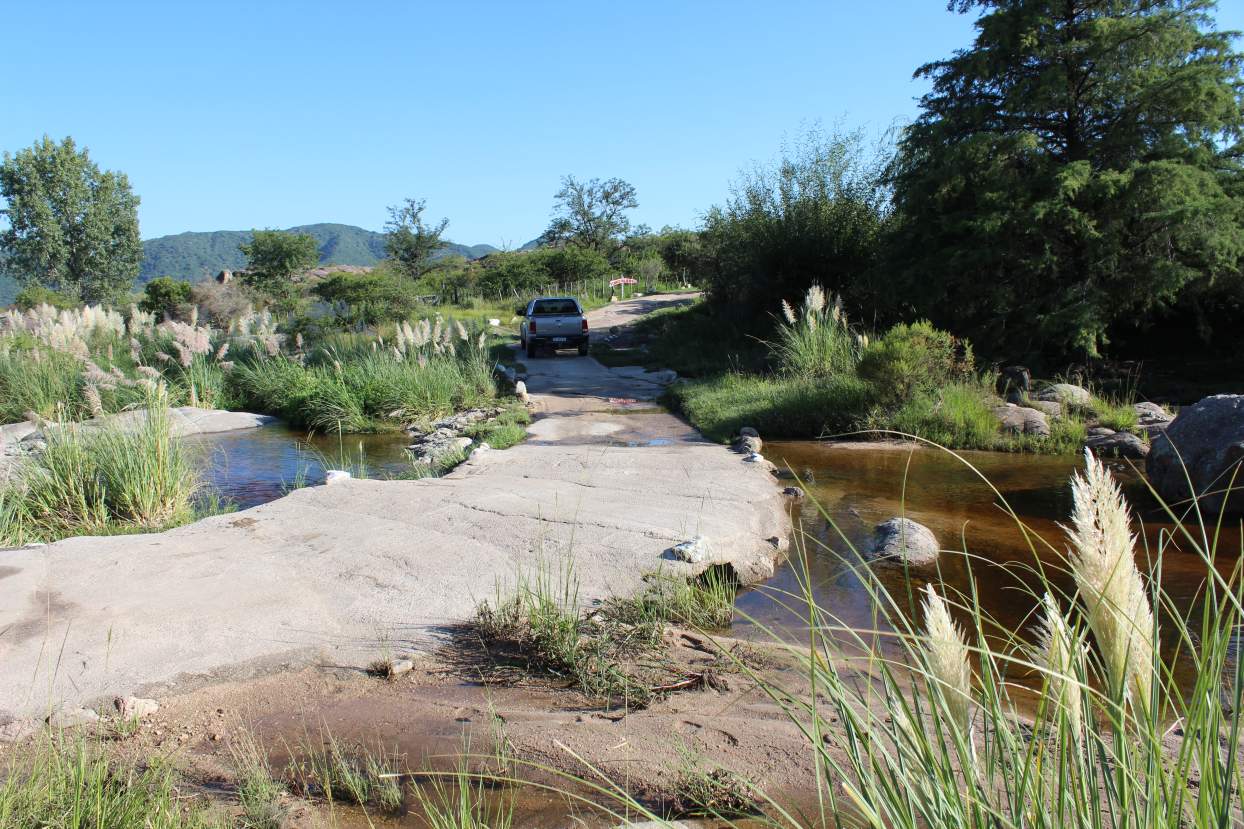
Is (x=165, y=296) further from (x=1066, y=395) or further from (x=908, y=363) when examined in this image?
(x=1066, y=395)

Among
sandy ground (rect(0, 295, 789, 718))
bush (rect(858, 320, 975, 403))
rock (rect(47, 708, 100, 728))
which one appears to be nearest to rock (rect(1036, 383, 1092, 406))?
bush (rect(858, 320, 975, 403))

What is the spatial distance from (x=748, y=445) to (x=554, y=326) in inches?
463

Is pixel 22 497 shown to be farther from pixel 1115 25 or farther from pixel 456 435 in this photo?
pixel 1115 25

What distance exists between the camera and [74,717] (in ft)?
11.1

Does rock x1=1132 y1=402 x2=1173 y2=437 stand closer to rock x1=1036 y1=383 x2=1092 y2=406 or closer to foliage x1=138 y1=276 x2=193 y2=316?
rock x1=1036 y1=383 x2=1092 y2=406

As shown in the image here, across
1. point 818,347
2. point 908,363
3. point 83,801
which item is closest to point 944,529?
point 908,363

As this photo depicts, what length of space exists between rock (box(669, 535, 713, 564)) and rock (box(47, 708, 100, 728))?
327 cm

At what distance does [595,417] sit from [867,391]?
400 centimetres

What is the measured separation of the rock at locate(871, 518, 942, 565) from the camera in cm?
577

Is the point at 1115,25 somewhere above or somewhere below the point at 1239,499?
above

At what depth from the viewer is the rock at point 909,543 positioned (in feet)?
18.9

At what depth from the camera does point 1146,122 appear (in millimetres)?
12570

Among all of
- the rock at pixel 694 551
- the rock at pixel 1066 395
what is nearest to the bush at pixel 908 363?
the rock at pixel 1066 395

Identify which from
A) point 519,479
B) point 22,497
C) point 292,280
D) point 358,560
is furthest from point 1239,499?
point 292,280
